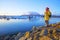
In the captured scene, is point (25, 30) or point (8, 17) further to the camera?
point (8, 17)

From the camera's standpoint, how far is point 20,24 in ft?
13.7

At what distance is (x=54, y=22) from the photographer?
4316 millimetres

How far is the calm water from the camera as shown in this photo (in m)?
4.16

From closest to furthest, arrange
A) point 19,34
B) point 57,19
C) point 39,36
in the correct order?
1. point 39,36
2. point 19,34
3. point 57,19

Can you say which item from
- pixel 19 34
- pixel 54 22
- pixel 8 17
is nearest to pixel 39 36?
pixel 19 34

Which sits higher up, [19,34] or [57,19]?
[57,19]

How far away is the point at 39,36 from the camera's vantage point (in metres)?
3.34

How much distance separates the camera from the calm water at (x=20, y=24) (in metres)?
4.16

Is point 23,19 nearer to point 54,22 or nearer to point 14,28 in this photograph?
point 14,28

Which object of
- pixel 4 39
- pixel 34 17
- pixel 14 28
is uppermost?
pixel 34 17

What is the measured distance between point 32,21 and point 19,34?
0.50 m

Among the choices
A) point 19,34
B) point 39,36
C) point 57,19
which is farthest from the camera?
point 57,19

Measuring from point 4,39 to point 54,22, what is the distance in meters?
1.44

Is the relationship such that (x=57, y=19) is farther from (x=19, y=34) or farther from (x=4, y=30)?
(x=4, y=30)
